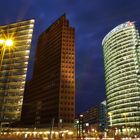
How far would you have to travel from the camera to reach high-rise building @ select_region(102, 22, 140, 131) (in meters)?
135

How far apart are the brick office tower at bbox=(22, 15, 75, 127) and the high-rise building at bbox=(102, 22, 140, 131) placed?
26.8m

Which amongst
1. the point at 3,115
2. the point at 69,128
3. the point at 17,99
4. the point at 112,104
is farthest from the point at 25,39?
the point at 112,104

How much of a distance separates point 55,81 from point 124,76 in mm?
46690

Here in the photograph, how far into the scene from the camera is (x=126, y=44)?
153625 mm

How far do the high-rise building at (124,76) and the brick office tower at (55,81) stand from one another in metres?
26.8

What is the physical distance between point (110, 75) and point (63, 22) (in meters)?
54.5

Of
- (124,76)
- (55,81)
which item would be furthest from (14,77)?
(124,76)

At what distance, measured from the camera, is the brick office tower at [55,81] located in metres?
146

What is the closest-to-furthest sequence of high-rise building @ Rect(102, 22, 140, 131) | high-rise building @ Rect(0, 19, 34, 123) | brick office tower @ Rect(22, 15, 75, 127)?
1. high-rise building @ Rect(0, 19, 34, 123)
2. high-rise building @ Rect(102, 22, 140, 131)
3. brick office tower @ Rect(22, 15, 75, 127)

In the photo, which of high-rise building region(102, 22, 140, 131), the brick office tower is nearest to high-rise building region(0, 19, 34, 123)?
the brick office tower

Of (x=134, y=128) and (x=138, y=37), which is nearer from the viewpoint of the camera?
(x=134, y=128)

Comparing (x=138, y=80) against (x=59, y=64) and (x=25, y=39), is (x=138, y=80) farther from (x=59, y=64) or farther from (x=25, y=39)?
(x=25, y=39)

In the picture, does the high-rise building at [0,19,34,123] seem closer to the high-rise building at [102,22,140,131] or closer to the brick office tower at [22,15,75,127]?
the brick office tower at [22,15,75,127]

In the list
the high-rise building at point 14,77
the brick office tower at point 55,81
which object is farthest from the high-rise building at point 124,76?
the high-rise building at point 14,77
